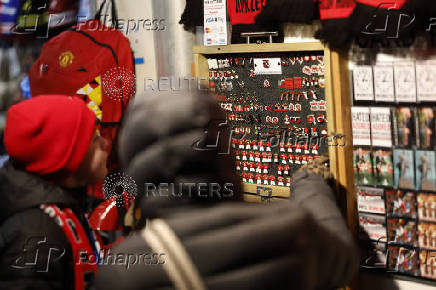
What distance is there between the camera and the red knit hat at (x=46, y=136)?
1984 mm

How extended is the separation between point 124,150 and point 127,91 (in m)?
2.22

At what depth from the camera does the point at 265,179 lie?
2.98 metres

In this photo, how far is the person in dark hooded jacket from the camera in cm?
132

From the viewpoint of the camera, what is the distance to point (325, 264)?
1508 millimetres

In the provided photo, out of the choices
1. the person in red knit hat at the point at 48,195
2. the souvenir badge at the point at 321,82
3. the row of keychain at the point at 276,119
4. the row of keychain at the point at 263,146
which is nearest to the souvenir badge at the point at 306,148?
the row of keychain at the point at 263,146

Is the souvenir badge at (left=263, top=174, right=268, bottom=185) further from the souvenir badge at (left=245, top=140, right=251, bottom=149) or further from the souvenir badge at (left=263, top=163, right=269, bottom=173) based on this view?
the souvenir badge at (left=245, top=140, right=251, bottom=149)

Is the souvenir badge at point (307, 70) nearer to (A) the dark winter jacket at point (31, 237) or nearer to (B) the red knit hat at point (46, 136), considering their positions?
(B) the red knit hat at point (46, 136)

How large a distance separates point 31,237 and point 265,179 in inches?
57.7

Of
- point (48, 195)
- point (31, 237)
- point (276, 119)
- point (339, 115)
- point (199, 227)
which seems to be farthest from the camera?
point (276, 119)

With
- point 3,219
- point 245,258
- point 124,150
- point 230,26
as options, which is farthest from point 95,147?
point 230,26

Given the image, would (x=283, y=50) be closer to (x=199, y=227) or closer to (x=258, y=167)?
(x=258, y=167)

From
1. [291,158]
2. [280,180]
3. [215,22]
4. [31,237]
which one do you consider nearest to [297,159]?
[291,158]

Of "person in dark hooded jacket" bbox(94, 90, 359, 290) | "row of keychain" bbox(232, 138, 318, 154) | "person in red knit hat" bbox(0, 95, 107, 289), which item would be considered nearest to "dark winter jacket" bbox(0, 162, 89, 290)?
"person in red knit hat" bbox(0, 95, 107, 289)

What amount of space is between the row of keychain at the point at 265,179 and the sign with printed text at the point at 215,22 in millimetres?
783
